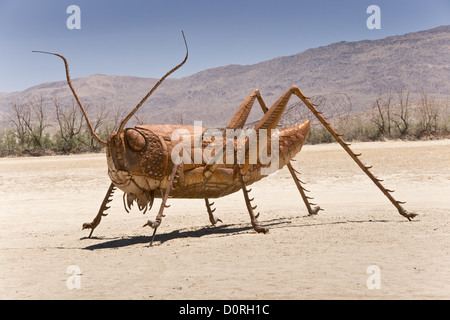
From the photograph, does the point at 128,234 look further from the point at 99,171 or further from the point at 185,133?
the point at 99,171

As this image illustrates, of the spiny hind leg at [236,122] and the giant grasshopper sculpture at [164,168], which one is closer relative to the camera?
the giant grasshopper sculpture at [164,168]

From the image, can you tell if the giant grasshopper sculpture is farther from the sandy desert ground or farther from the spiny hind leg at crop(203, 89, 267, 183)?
the sandy desert ground

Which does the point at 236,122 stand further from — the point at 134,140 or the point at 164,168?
the point at 134,140

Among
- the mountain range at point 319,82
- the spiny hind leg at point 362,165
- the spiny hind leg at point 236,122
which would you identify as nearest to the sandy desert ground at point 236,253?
the spiny hind leg at point 362,165

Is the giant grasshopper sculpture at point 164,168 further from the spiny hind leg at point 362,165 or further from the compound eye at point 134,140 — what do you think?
the spiny hind leg at point 362,165

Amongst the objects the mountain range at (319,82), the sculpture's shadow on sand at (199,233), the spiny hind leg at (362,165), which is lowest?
the sculpture's shadow on sand at (199,233)

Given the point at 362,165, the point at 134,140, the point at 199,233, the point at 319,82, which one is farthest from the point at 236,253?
the point at 319,82
